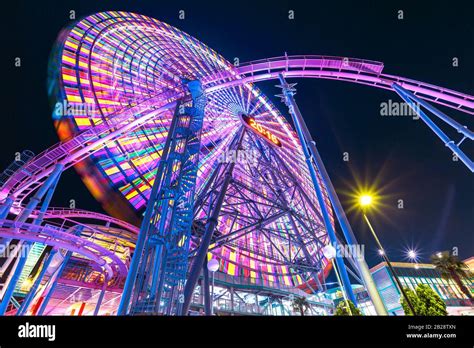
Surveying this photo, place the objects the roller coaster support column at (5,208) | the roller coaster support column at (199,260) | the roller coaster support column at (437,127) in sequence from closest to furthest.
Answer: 1. the roller coaster support column at (199,260)
2. the roller coaster support column at (437,127)
3. the roller coaster support column at (5,208)

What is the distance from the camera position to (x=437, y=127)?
11.3 meters

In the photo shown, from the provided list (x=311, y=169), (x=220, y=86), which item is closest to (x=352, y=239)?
(x=311, y=169)

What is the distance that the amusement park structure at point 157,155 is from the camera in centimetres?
851

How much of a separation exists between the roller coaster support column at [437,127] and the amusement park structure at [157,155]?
0.06 m

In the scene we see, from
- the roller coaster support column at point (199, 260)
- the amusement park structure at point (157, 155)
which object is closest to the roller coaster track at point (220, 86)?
the amusement park structure at point (157, 155)

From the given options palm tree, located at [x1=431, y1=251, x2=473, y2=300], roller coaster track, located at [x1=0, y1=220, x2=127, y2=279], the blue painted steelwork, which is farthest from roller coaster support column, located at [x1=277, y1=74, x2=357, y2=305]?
palm tree, located at [x1=431, y1=251, x2=473, y2=300]

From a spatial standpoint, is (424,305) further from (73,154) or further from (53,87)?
(53,87)

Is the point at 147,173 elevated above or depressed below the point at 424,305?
above

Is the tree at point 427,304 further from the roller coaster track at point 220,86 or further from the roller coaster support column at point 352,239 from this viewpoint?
the roller coaster track at point 220,86

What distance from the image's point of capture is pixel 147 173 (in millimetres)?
15172

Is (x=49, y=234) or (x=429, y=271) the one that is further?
(x=429, y=271)
